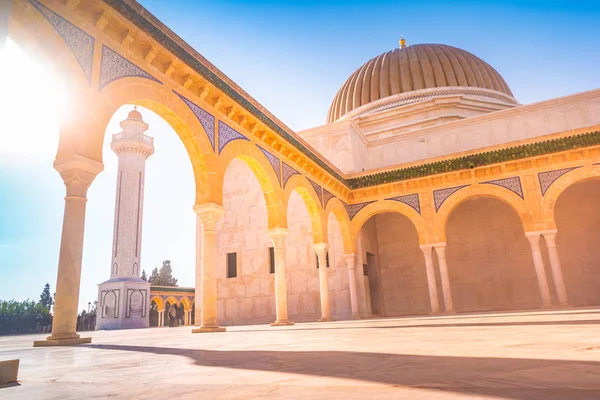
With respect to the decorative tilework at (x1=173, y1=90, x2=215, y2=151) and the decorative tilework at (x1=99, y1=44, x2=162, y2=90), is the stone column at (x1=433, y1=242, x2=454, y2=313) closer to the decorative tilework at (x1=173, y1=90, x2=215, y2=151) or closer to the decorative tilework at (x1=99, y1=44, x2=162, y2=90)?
the decorative tilework at (x1=173, y1=90, x2=215, y2=151)

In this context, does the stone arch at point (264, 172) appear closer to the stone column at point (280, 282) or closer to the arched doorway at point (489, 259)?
the stone column at point (280, 282)

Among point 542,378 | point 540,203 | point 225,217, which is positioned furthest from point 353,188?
point 542,378

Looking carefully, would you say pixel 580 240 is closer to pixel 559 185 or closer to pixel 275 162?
pixel 559 185

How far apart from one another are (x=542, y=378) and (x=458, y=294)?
1642 cm

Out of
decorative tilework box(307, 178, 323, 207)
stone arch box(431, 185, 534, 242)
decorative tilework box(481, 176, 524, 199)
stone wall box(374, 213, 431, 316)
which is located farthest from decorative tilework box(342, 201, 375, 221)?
decorative tilework box(481, 176, 524, 199)

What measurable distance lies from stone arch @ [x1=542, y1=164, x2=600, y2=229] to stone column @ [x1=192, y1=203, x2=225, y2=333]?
1034 centimetres

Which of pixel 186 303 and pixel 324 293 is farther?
pixel 186 303

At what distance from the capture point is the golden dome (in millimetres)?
21891

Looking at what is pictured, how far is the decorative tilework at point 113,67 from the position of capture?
6.51 m

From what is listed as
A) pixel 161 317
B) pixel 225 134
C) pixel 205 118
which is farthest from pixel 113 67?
pixel 161 317

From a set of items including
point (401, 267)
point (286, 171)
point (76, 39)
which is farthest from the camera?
point (401, 267)

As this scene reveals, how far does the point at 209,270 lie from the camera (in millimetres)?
8297

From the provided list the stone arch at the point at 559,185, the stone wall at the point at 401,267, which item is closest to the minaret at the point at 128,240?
the stone wall at the point at 401,267

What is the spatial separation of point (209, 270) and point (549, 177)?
1112 centimetres
